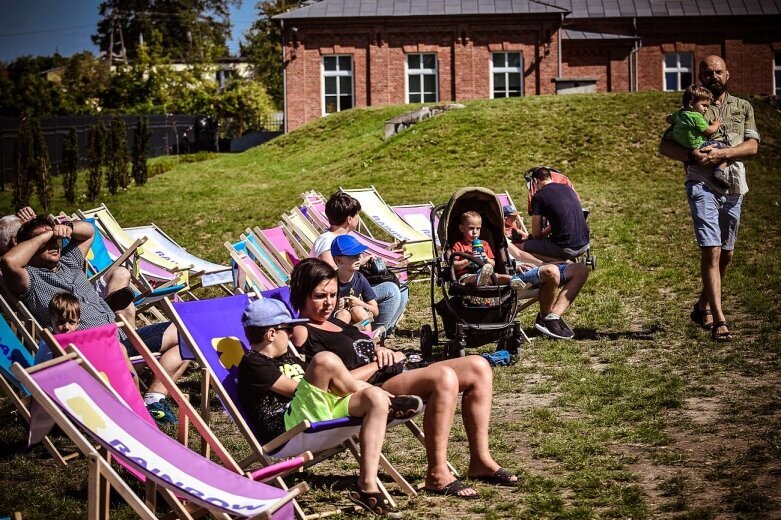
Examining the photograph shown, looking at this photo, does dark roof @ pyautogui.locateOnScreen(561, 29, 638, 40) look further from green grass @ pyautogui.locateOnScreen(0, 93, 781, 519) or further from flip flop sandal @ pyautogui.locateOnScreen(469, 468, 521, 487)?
flip flop sandal @ pyautogui.locateOnScreen(469, 468, 521, 487)

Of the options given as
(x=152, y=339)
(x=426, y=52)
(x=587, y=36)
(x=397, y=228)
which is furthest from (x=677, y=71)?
(x=152, y=339)

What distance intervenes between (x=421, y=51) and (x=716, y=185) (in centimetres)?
2942

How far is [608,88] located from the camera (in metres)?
39.2

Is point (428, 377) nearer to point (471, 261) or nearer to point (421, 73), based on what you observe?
point (471, 261)

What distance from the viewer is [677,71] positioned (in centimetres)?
4003

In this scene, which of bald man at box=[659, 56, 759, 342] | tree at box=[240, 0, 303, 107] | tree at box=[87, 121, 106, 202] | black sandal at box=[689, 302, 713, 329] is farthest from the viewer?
tree at box=[240, 0, 303, 107]

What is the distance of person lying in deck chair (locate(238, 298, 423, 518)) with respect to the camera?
5.00m

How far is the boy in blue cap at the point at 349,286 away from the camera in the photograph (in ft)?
23.1

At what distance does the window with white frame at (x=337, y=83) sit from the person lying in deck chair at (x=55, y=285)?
3095 centimetres

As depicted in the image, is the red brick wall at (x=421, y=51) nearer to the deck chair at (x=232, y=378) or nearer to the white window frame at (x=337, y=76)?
the white window frame at (x=337, y=76)

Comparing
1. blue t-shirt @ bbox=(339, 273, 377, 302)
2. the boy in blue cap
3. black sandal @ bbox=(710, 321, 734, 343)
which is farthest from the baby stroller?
black sandal @ bbox=(710, 321, 734, 343)

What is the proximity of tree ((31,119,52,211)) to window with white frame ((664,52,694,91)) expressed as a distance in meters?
25.4

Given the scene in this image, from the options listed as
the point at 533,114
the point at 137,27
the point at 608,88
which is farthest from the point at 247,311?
the point at 137,27

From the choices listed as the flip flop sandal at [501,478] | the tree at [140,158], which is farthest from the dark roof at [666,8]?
the flip flop sandal at [501,478]
